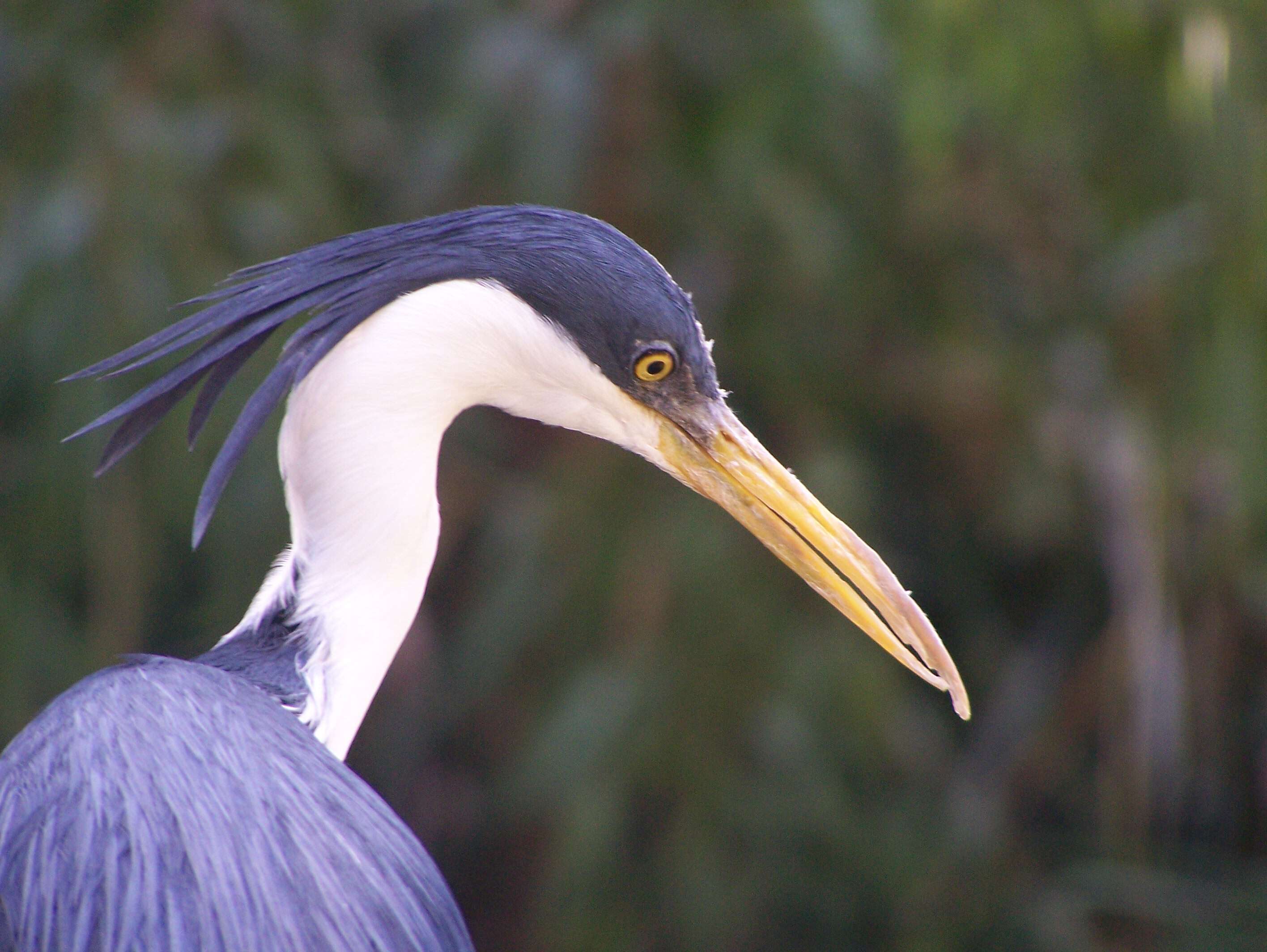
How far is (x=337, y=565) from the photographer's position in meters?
1.82

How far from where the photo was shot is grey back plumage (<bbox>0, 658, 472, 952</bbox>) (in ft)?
4.94

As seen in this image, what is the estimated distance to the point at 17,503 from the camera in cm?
375

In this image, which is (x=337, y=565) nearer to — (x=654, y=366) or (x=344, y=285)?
(x=344, y=285)

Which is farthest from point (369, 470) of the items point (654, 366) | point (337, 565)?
point (654, 366)

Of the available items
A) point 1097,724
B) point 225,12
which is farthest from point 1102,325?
point 225,12

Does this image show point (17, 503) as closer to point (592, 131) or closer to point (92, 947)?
point (592, 131)

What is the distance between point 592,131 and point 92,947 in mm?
2773

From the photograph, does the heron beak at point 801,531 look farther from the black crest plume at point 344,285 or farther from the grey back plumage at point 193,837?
the grey back plumage at point 193,837

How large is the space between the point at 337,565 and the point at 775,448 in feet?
7.93

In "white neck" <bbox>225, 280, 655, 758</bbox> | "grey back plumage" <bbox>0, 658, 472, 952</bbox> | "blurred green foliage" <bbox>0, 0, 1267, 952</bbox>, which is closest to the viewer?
"grey back plumage" <bbox>0, 658, 472, 952</bbox>

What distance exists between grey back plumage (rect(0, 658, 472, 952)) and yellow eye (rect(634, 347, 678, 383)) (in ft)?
2.00

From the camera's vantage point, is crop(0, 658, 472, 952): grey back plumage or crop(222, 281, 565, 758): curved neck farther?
crop(222, 281, 565, 758): curved neck

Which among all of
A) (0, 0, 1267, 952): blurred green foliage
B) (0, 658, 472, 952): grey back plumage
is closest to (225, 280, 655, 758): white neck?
(0, 658, 472, 952): grey back plumage

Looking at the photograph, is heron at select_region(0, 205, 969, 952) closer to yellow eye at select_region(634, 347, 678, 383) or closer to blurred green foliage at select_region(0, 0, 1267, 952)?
yellow eye at select_region(634, 347, 678, 383)
